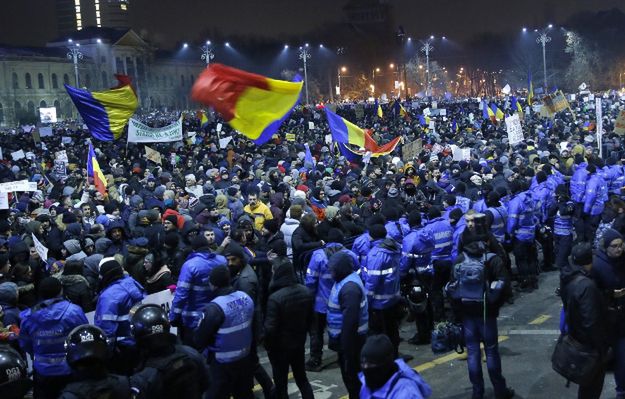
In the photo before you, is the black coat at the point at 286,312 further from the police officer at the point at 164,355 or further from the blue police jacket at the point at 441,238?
the blue police jacket at the point at 441,238

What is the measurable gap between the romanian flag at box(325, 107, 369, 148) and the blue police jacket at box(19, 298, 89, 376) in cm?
1061

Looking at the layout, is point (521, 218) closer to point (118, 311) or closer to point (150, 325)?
point (118, 311)

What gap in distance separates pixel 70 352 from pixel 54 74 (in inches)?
3863

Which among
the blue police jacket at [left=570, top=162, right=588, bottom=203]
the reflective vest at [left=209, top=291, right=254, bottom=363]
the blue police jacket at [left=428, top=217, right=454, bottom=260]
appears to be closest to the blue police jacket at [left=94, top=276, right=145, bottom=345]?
the reflective vest at [left=209, top=291, right=254, bottom=363]

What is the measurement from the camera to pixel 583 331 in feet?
19.9

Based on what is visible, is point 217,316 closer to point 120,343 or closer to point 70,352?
point 120,343

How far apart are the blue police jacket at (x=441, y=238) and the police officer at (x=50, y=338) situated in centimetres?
489

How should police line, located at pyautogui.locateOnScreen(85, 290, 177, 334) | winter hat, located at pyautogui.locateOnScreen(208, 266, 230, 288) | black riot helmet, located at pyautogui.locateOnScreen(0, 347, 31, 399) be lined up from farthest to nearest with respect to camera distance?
police line, located at pyautogui.locateOnScreen(85, 290, 177, 334)
winter hat, located at pyautogui.locateOnScreen(208, 266, 230, 288)
black riot helmet, located at pyautogui.locateOnScreen(0, 347, 31, 399)

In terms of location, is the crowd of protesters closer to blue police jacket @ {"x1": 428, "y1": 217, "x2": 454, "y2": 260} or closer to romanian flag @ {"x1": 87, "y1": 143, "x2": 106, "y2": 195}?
blue police jacket @ {"x1": 428, "y1": 217, "x2": 454, "y2": 260}

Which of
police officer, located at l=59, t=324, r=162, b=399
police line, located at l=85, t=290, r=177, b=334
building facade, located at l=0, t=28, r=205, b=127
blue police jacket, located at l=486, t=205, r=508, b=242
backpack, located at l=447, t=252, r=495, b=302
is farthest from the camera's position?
building facade, located at l=0, t=28, r=205, b=127

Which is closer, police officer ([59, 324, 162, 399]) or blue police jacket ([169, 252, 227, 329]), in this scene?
police officer ([59, 324, 162, 399])

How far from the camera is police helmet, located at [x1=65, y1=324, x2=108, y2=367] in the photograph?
4.39 metres

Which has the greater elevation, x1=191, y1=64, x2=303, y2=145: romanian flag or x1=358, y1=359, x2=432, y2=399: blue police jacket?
x1=191, y1=64, x2=303, y2=145: romanian flag

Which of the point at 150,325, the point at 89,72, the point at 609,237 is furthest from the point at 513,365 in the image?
the point at 89,72
